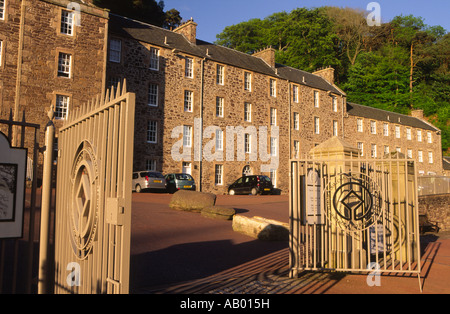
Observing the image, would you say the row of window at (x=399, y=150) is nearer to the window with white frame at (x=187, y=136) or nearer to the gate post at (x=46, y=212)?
the window with white frame at (x=187, y=136)

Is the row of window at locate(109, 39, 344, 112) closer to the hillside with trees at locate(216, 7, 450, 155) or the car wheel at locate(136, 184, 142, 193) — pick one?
the car wheel at locate(136, 184, 142, 193)

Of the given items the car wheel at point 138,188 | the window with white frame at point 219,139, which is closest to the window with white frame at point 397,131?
the window with white frame at point 219,139

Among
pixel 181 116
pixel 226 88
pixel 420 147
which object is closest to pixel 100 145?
pixel 181 116

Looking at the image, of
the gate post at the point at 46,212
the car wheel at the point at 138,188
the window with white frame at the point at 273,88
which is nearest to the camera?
the gate post at the point at 46,212

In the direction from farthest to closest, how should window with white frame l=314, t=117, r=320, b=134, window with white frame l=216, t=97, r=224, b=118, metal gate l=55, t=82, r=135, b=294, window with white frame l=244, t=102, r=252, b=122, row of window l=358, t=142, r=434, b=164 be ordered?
row of window l=358, t=142, r=434, b=164
window with white frame l=314, t=117, r=320, b=134
window with white frame l=244, t=102, r=252, b=122
window with white frame l=216, t=97, r=224, b=118
metal gate l=55, t=82, r=135, b=294

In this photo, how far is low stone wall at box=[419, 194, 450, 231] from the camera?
1830 centimetres

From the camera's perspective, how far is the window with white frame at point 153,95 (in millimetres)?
28266

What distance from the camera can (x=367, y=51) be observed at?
61.8 m

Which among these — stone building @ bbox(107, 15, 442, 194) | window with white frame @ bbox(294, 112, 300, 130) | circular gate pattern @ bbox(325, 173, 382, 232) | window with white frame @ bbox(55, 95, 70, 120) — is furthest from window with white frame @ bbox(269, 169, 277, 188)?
circular gate pattern @ bbox(325, 173, 382, 232)

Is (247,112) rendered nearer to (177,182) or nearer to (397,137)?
(177,182)

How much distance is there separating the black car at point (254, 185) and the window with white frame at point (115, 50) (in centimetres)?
1251

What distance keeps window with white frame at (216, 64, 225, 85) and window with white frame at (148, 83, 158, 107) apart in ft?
19.5

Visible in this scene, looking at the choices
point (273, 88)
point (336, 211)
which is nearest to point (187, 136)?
point (273, 88)

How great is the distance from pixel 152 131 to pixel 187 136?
118 inches
